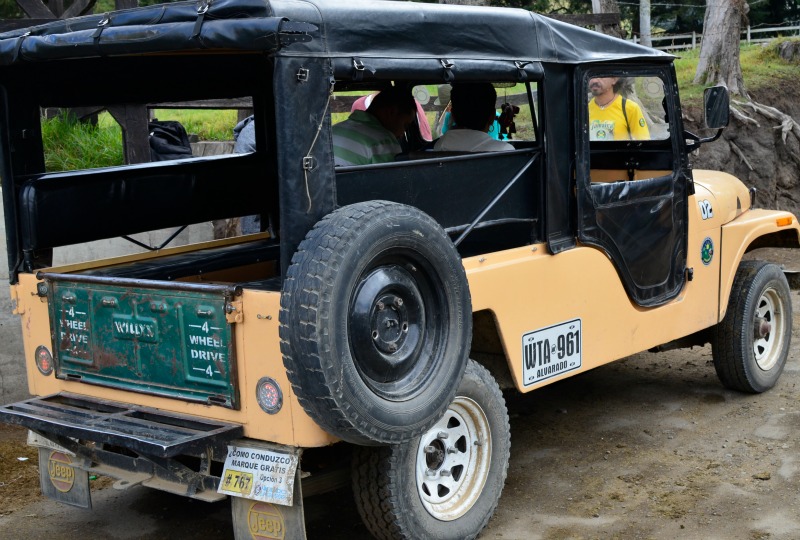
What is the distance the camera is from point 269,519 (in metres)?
3.79

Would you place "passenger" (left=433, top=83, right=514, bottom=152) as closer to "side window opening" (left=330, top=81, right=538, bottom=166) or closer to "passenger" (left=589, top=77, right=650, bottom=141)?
"side window opening" (left=330, top=81, right=538, bottom=166)

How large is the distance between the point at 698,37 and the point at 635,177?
106ft

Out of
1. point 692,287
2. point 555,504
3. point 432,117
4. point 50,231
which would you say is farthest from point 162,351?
point 432,117

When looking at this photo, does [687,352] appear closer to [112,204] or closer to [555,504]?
[555,504]

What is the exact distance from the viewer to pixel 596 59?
16.4 feet

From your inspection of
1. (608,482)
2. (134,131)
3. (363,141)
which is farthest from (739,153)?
(363,141)

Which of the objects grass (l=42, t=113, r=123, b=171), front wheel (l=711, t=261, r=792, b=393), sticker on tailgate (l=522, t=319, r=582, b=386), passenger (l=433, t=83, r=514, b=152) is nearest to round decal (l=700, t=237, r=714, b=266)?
front wheel (l=711, t=261, r=792, b=393)

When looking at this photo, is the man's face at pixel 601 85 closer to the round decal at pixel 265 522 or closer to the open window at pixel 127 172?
the open window at pixel 127 172

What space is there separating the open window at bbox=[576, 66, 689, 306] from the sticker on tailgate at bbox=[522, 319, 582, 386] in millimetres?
485

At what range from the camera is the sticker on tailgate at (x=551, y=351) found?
459 centimetres

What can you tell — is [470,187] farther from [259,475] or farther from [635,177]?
[635,177]

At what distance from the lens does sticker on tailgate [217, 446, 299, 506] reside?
3.67 meters

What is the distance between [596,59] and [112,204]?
2.46 m

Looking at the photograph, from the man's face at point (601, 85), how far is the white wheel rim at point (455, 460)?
5.95 feet
